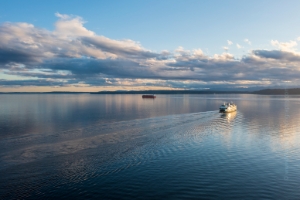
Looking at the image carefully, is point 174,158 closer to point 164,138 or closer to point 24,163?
point 164,138

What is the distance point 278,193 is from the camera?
17.1m

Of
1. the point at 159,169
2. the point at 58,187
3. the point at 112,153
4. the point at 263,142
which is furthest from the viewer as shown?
the point at 263,142

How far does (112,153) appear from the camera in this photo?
26.9 meters

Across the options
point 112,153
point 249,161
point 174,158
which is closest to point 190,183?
point 174,158

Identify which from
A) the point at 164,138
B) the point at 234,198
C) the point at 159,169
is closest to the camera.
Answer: the point at 234,198

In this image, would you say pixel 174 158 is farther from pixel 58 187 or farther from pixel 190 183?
pixel 58 187

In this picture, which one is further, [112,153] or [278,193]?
[112,153]

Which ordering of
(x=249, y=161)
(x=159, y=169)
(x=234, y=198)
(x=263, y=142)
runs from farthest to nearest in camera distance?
(x=263, y=142) → (x=249, y=161) → (x=159, y=169) → (x=234, y=198)

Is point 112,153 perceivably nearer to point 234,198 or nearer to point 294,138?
point 234,198

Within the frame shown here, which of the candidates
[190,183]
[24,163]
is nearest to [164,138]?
[190,183]

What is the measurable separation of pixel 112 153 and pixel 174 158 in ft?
23.3

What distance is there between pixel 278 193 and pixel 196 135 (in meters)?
22.1

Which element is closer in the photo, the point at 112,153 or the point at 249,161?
the point at 249,161

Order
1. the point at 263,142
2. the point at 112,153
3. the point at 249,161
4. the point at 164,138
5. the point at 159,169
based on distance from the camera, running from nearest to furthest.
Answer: the point at 159,169
the point at 249,161
the point at 112,153
the point at 263,142
the point at 164,138
